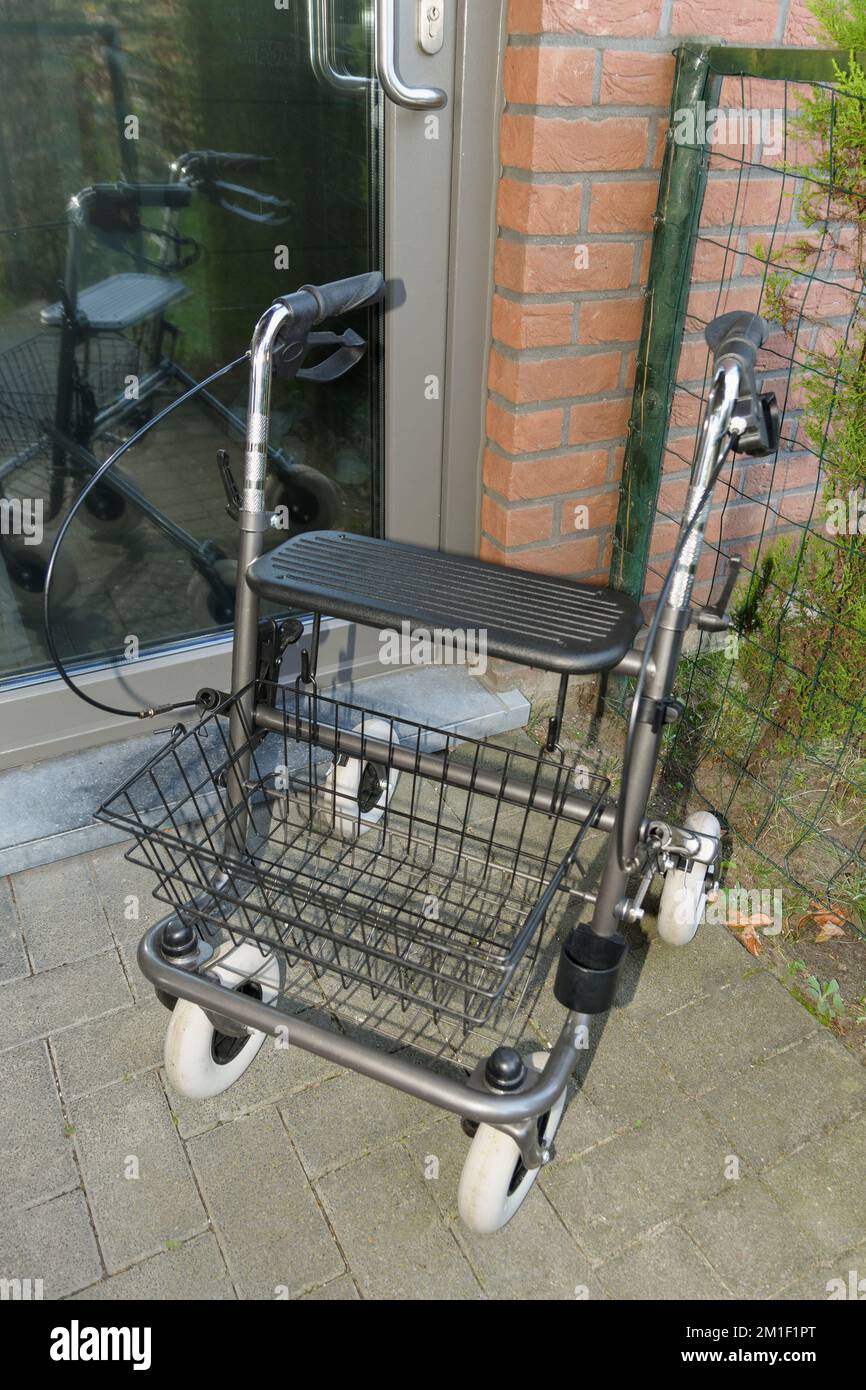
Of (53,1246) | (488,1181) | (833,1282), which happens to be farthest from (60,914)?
(833,1282)

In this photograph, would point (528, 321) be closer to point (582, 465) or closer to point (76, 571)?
point (582, 465)

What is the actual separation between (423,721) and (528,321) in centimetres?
100

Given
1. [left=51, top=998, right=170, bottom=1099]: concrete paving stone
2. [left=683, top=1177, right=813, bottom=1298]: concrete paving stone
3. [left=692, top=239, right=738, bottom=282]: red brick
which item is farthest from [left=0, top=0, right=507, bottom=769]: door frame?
[left=683, top=1177, right=813, bottom=1298]: concrete paving stone

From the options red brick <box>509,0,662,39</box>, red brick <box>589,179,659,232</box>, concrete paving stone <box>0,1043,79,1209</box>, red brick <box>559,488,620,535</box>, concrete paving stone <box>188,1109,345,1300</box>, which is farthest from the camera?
red brick <box>559,488,620,535</box>

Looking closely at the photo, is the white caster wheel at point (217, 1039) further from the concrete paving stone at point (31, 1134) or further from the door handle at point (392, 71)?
the door handle at point (392, 71)

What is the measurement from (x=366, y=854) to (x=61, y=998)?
70 centimetres

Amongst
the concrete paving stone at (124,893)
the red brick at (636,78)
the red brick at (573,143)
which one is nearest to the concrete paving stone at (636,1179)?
the concrete paving stone at (124,893)

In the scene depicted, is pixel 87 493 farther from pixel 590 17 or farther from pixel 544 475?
pixel 590 17

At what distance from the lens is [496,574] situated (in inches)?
70.7

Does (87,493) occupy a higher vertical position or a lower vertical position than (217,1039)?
higher

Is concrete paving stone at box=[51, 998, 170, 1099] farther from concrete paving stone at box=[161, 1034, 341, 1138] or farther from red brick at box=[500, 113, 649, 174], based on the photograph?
red brick at box=[500, 113, 649, 174]

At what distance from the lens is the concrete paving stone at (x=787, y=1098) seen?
1843mm

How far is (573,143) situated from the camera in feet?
7.23

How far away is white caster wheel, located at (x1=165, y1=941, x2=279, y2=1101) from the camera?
1769mm
